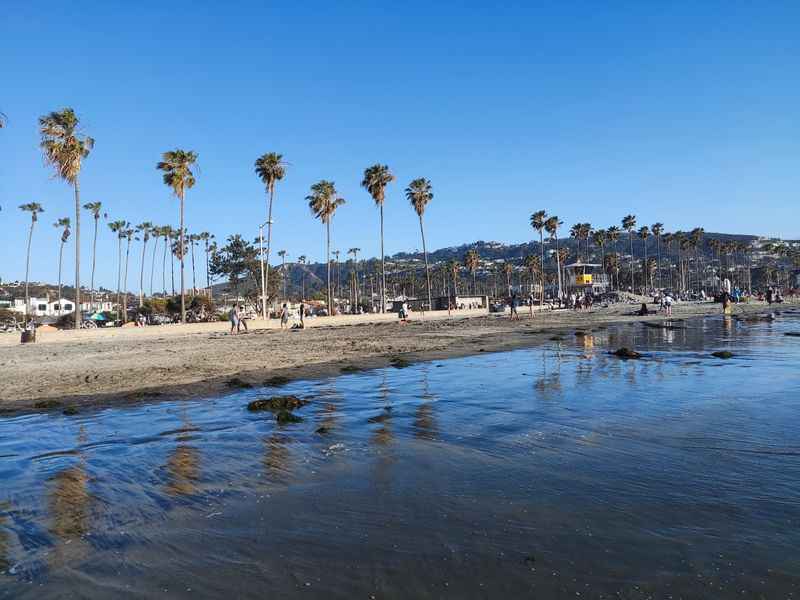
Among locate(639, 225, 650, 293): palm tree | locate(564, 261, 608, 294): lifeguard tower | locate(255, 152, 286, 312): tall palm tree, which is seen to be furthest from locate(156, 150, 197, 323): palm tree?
locate(639, 225, 650, 293): palm tree

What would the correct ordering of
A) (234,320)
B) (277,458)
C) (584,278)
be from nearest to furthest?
(277,458) → (234,320) → (584,278)

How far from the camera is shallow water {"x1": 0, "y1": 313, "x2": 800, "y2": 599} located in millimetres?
3361

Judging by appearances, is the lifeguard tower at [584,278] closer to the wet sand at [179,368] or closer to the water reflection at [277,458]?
the wet sand at [179,368]

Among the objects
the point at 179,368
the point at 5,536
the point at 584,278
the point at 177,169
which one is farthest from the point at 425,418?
the point at 584,278

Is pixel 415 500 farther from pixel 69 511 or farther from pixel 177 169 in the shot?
pixel 177 169

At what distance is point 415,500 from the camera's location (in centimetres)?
474

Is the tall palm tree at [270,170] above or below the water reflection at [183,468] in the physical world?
above

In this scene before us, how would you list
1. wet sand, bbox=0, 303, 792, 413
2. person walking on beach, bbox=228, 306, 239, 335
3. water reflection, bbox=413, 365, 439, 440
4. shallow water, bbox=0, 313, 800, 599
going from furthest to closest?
person walking on beach, bbox=228, 306, 239, 335 → wet sand, bbox=0, 303, 792, 413 → water reflection, bbox=413, 365, 439, 440 → shallow water, bbox=0, 313, 800, 599

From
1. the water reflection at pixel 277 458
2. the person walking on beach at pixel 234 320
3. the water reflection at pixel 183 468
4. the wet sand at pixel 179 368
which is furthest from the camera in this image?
the person walking on beach at pixel 234 320

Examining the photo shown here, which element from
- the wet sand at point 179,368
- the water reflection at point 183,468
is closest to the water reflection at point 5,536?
the water reflection at point 183,468

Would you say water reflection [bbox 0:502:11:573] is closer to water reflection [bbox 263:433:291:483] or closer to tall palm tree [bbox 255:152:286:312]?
water reflection [bbox 263:433:291:483]

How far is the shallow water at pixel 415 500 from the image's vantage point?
336 cm

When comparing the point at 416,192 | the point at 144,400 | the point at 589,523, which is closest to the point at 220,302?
the point at 416,192

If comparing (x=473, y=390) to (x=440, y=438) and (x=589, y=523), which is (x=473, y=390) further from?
(x=589, y=523)
